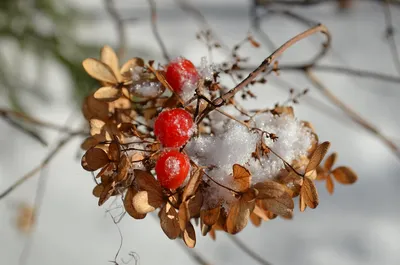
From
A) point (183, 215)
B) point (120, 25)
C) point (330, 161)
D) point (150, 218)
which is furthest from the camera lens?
point (150, 218)

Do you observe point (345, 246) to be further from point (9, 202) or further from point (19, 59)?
point (19, 59)

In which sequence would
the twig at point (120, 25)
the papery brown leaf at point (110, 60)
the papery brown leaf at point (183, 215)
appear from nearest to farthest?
the papery brown leaf at point (183, 215)
the papery brown leaf at point (110, 60)
the twig at point (120, 25)

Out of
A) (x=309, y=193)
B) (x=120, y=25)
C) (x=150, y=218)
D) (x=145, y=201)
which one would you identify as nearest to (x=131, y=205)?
(x=145, y=201)

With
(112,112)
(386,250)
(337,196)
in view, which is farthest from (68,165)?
(112,112)

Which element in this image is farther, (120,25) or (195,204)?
(120,25)

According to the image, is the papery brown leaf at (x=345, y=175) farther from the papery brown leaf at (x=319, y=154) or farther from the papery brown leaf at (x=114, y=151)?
the papery brown leaf at (x=114, y=151)

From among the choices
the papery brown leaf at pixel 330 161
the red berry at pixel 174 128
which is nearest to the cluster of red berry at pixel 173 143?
the red berry at pixel 174 128

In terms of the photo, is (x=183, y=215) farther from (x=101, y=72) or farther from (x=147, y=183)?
(x=101, y=72)
